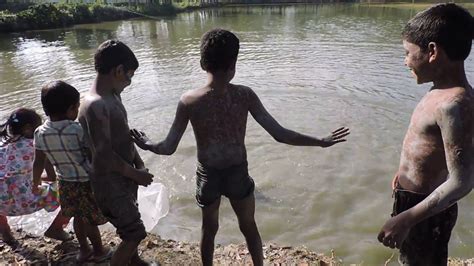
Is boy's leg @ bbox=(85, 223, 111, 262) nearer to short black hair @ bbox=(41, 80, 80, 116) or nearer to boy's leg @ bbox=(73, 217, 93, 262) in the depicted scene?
boy's leg @ bbox=(73, 217, 93, 262)

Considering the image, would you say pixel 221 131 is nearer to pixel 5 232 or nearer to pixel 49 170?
pixel 49 170

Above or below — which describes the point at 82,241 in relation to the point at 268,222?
above

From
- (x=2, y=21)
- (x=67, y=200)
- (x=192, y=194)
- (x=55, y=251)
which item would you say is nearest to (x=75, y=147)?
(x=67, y=200)

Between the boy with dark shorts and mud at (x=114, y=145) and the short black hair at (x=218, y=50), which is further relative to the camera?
the boy with dark shorts and mud at (x=114, y=145)

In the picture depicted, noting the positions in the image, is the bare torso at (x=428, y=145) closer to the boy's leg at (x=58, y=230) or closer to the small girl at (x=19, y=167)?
the small girl at (x=19, y=167)

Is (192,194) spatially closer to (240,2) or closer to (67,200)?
(67,200)

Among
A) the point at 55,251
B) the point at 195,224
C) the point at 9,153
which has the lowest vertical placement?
the point at 195,224

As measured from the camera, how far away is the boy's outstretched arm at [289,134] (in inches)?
85.9

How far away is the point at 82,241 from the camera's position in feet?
9.61

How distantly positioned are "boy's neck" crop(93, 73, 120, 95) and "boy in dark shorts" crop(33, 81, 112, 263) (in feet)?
1.22

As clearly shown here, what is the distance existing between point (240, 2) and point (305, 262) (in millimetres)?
46081

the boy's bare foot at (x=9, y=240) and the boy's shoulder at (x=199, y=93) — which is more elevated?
the boy's shoulder at (x=199, y=93)

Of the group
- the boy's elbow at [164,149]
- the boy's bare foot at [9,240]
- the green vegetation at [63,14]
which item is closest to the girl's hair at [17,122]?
the boy's bare foot at [9,240]

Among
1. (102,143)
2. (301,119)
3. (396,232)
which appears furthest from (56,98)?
(301,119)
